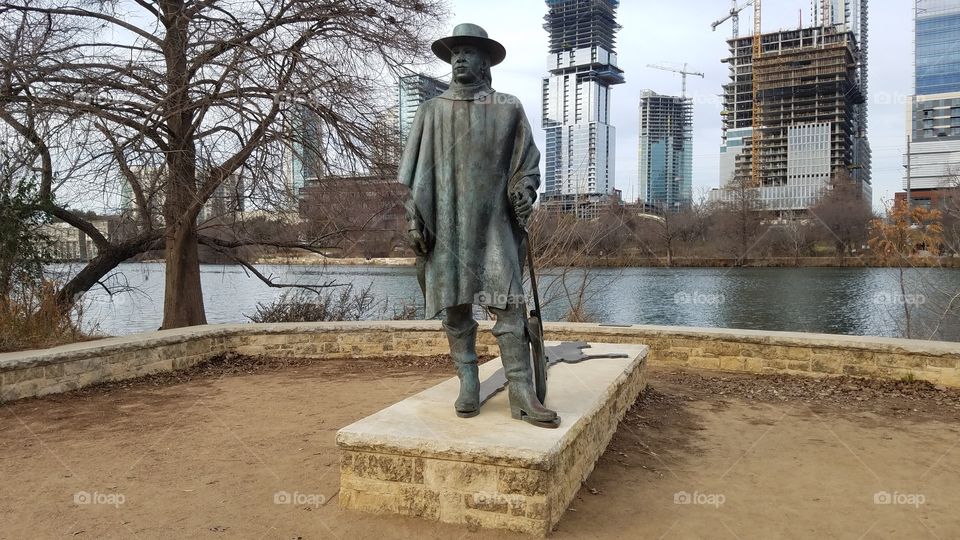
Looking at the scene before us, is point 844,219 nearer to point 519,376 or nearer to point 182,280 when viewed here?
point 182,280

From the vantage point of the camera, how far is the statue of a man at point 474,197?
3.77 meters

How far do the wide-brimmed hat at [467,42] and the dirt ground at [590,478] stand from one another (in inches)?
101

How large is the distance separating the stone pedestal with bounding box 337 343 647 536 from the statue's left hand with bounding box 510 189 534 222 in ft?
3.80

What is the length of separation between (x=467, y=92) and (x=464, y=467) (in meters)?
2.04

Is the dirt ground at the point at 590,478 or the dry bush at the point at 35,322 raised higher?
the dry bush at the point at 35,322

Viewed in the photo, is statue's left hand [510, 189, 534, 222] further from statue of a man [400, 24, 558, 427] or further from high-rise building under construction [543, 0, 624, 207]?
high-rise building under construction [543, 0, 624, 207]

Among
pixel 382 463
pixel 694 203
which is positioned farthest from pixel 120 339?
pixel 694 203

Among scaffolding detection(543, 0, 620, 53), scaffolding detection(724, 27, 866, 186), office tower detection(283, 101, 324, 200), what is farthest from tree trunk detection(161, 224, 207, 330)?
scaffolding detection(543, 0, 620, 53)

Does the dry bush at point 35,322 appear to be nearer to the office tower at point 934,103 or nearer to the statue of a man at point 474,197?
the statue of a man at point 474,197

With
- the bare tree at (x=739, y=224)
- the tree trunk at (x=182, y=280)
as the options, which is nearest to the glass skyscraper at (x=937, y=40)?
the bare tree at (x=739, y=224)

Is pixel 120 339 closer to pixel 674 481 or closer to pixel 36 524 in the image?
pixel 36 524

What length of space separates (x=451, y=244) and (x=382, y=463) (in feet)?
4.04

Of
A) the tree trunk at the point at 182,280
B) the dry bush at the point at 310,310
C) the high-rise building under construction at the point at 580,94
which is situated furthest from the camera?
the high-rise building under construction at the point at 580,94

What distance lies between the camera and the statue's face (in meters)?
3.81
